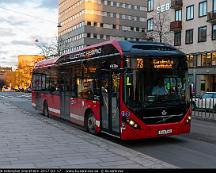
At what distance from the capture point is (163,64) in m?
12.3

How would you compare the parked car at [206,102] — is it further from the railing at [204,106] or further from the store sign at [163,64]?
the store sign at [163,64]

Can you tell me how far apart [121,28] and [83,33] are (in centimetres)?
1145

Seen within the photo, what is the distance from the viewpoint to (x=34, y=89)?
24.5m

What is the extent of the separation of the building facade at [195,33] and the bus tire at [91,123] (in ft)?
107

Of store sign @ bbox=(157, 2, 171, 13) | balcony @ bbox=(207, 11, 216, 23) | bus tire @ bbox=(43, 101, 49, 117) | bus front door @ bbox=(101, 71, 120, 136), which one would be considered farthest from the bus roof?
store sign @ bbox=(157, 2, 171, 13)

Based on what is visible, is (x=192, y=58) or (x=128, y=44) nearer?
(x=128, y=44)

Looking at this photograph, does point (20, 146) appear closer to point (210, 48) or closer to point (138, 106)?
point (138, 106)

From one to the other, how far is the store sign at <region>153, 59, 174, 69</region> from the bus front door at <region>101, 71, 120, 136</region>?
3.79 feet

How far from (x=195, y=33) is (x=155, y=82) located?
4268cm

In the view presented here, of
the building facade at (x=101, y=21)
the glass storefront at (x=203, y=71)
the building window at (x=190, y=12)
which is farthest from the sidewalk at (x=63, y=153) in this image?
the building facade at (x=101, y=21)

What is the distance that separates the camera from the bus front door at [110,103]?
12.3m

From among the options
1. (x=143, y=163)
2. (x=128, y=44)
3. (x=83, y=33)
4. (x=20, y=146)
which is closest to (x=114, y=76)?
(x=128, y=44)

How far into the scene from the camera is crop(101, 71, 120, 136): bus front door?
12.3 meters

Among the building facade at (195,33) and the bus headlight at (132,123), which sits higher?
the building facade at (195,33)
